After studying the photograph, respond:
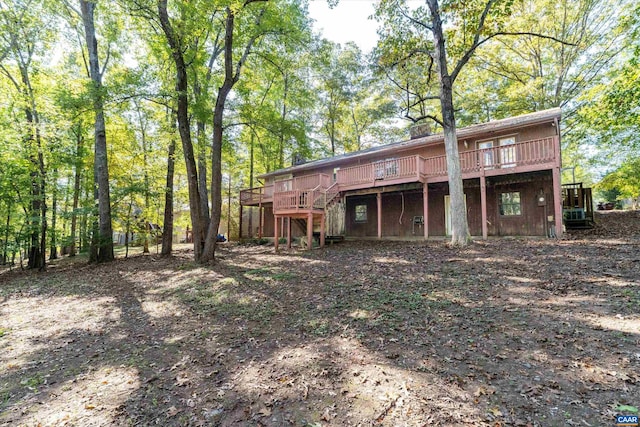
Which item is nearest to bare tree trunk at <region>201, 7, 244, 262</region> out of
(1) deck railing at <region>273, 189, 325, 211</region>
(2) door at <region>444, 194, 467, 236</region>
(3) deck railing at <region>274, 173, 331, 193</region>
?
(1) deck railing at <region>273, 189, 325, 211</region>

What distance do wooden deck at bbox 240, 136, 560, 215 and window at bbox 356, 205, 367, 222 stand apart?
2425 mm

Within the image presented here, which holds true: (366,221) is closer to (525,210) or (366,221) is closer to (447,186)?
(447,186)

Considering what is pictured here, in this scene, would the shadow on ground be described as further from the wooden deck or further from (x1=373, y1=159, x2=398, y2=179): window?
(x1=373, y1=159, x2=398, y2=179): window

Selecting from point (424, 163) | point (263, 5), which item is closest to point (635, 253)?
point (424, 163)

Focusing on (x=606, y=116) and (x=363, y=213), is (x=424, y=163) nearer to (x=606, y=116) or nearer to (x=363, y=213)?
(x=363, y=213)

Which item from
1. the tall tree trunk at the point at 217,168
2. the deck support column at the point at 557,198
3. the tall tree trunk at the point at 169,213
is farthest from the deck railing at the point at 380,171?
the tall tree trunk at the point at 169,213

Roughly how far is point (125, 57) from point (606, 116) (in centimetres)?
2428

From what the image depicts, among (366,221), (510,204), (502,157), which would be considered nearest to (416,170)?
(502,157)

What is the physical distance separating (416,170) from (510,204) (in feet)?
A: 14.4

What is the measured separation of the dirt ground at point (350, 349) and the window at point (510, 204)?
4790mm

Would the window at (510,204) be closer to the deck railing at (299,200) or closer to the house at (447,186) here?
the house at (447,186)

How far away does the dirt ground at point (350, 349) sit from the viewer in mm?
2895

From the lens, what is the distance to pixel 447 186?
14.6 m

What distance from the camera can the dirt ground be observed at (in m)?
2.89
